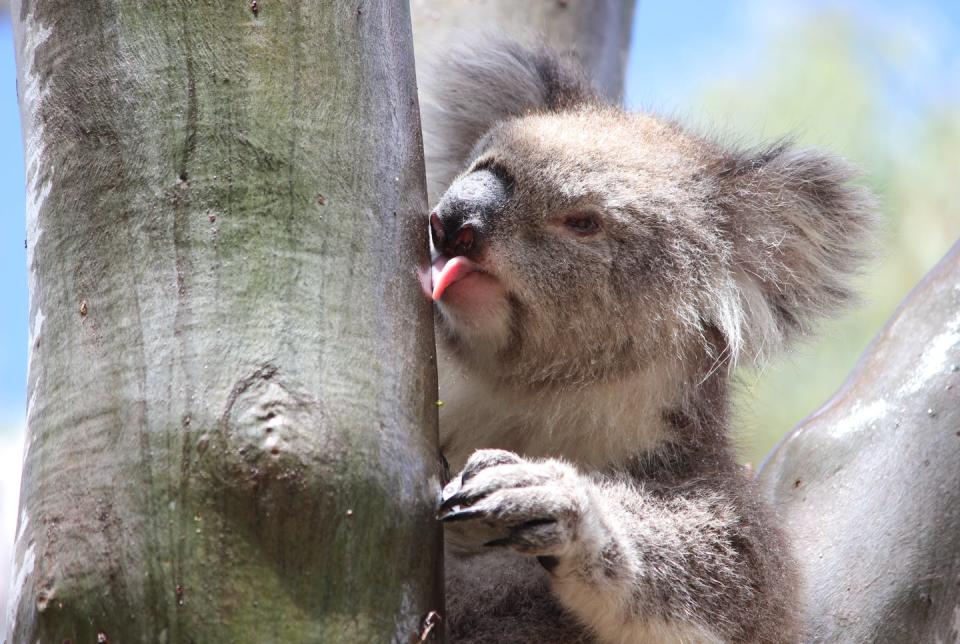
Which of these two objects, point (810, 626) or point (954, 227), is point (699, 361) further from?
point (954, 227)

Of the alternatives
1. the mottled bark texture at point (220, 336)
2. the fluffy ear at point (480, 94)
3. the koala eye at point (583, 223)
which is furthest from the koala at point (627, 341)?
the mottled bark texture at point (220, 336)

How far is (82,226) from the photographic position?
1.86m

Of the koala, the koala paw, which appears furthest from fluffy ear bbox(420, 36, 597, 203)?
the koala paw

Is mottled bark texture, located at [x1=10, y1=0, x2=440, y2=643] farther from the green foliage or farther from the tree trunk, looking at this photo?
the green foliage

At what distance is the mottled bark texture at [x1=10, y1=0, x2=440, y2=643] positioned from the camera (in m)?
1.67

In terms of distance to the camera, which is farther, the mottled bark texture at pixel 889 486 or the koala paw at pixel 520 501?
the mottled bark texture at pixel 889 486

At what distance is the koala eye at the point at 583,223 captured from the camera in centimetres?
278

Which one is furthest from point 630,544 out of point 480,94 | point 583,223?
point 480,94

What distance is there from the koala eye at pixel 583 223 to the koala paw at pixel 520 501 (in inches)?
29.5

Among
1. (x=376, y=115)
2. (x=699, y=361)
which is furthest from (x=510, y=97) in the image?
(x=376, y=115)

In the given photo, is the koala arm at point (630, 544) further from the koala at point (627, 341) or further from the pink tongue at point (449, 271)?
the pink tongue at point (449, 271)

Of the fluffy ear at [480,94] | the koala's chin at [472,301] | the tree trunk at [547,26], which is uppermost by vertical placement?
the tree trunk at [547,26]

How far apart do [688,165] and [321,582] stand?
184 centimetres

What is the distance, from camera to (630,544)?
245cm
